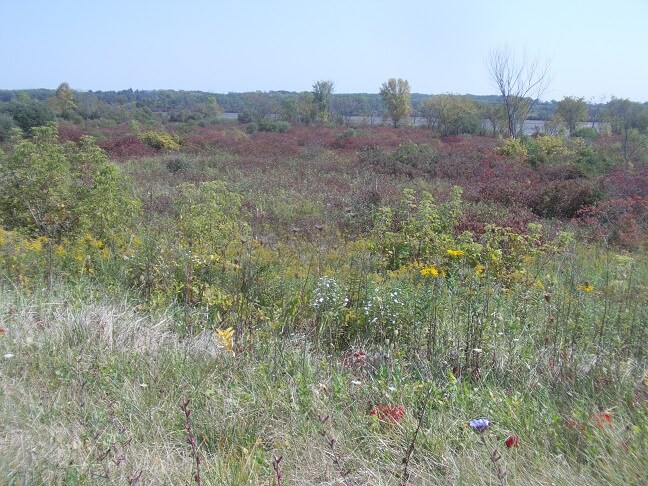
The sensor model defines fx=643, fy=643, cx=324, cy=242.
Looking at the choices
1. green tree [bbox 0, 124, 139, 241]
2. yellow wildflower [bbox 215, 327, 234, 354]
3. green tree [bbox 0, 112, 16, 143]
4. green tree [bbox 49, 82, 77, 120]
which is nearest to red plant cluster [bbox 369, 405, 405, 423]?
yellow wildflower [bbox 215, 327, 234, 354]

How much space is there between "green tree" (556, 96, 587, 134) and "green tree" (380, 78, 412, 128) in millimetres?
12889

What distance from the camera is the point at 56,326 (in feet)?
13.5

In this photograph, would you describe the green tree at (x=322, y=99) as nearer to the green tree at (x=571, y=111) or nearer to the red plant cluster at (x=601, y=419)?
the green tree at (x=571, y=111)

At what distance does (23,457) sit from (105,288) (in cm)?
285

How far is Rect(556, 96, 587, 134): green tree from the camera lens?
46469 millimetres

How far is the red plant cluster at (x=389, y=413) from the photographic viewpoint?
295cm

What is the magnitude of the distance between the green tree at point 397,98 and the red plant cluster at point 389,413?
52.0 meters

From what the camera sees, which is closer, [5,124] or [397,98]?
[5,124]

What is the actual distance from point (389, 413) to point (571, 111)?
48590 millimetres

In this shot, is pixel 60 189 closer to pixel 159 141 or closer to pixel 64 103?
pixel 159 141

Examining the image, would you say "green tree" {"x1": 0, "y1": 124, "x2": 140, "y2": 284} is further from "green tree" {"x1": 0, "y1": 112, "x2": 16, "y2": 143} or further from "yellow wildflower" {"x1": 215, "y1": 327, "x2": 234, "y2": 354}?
"green tree" {"x1": 0, "y1": 112, "x2": 16, "y2": 143}

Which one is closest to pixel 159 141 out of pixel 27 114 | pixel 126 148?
pixel 126 148

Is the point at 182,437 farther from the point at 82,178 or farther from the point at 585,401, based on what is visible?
the point at 82,178

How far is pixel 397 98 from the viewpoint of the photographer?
55.3 meters
